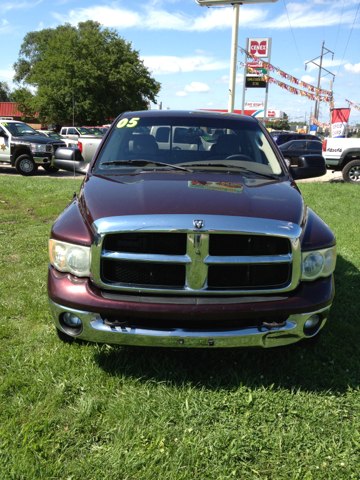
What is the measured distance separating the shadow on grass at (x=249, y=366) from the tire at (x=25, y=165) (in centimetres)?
1256

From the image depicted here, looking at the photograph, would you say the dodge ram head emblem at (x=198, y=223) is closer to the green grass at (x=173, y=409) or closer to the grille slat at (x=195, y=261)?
the grille slat at (x=195, y=261)

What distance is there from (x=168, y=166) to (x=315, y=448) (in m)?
2.22

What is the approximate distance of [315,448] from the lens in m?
2.17

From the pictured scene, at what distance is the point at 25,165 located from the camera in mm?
14164

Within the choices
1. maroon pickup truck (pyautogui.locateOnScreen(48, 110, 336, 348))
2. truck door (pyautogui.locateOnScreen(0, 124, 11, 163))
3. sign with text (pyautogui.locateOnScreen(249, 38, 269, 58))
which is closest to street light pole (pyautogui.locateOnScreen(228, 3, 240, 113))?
truck door (pyautogui.locateOnScreen(0, 124, 11, 163))

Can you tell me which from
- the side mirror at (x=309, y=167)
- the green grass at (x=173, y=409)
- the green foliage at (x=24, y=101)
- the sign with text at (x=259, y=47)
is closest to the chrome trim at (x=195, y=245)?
the green grass at (x=173, y=409)

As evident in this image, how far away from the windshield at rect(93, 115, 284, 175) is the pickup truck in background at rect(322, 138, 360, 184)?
10.4 metres

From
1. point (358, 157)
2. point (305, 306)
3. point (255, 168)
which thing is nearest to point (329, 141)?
point (358, 157)

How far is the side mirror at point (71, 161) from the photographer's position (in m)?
3.89

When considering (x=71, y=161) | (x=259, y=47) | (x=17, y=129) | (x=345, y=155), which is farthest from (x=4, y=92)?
(x=71, y=161)

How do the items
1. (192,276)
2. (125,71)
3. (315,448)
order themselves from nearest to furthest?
(315,448) → (192,276) → (125,71)

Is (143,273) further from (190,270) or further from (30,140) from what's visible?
(30,140)

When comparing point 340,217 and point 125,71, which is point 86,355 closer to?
point 340,217

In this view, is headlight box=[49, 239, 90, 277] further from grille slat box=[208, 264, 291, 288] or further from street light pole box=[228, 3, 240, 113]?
street light pole box=[228, 3, 240, 113]
